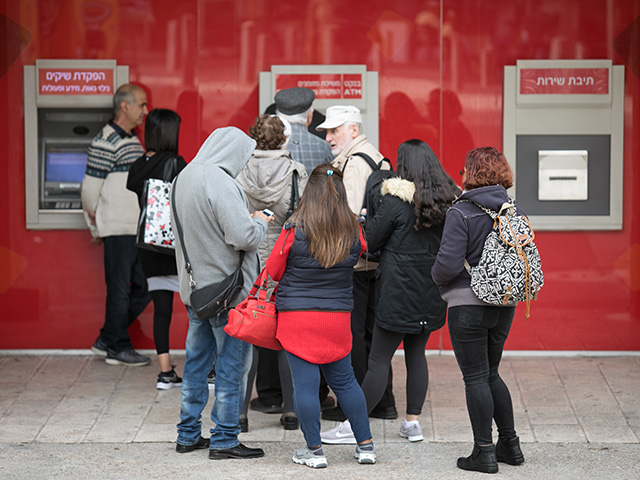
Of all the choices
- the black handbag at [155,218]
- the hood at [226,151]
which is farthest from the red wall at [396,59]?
the hood at [226,151]

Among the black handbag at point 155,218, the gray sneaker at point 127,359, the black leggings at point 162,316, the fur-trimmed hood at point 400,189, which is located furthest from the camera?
the gray sneaker at point 127,359

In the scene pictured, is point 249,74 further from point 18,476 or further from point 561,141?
point 18,476

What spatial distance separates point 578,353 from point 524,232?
2796 millimetres

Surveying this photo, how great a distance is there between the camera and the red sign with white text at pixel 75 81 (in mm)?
6781

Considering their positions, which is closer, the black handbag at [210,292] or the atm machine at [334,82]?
the black handbag at [210,292]

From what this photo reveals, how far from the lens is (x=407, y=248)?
502 cm

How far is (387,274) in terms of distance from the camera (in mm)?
5047

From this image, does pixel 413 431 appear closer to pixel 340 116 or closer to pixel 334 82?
pixel 340 116

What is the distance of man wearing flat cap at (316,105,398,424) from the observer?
17.4 ft

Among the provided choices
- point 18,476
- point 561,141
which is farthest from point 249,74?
point 18,476

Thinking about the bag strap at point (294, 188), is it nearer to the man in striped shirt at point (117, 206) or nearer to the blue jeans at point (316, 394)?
the blue jeans at point (316, 394)

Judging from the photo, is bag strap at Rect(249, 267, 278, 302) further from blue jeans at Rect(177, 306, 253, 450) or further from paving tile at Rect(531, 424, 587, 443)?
paving tile at Rect(531, 424, 587, 443)

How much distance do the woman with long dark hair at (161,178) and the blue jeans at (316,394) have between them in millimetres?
1692

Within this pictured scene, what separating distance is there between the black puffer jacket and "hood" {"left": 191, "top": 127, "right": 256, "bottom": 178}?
78 cm
